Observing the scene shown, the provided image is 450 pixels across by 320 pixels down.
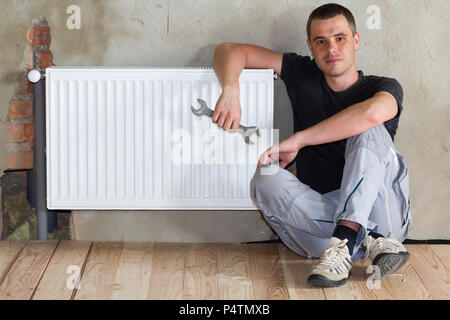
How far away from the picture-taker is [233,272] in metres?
2.20

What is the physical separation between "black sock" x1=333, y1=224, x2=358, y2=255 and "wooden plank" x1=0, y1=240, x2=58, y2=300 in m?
0.88

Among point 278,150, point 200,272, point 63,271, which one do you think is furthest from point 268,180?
point 63,271

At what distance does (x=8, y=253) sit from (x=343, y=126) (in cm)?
117

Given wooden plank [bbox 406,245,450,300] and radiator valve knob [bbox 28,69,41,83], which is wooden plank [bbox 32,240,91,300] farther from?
wooden plank [bbox 406,245,450,300]

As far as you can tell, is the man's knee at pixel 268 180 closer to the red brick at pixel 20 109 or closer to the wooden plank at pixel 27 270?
the wooden plank at pixel 27 270

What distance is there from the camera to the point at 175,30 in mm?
2404

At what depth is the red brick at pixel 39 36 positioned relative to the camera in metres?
2.39

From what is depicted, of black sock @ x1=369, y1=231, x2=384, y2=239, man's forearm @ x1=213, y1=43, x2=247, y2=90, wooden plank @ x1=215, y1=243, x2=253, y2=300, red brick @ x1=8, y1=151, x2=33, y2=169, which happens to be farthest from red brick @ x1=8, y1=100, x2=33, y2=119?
black sock @ x1=369, y1=231, x2=384, y2=239

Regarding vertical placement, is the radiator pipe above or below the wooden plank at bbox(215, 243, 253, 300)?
above

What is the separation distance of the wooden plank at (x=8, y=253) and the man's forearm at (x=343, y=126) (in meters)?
0.98

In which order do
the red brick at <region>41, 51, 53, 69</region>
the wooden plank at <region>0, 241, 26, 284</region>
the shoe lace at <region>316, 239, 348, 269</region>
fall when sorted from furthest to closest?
the red brick at <region>41, 51, 53, 69</region>
the wooden plank at <region>0, 241, 26, 284</region>
the shoe lace at <region>316, 239, 348, 269</region>

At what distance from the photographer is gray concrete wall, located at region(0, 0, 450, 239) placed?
94.1 inches

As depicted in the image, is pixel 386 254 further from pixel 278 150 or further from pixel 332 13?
pixel 332 13
